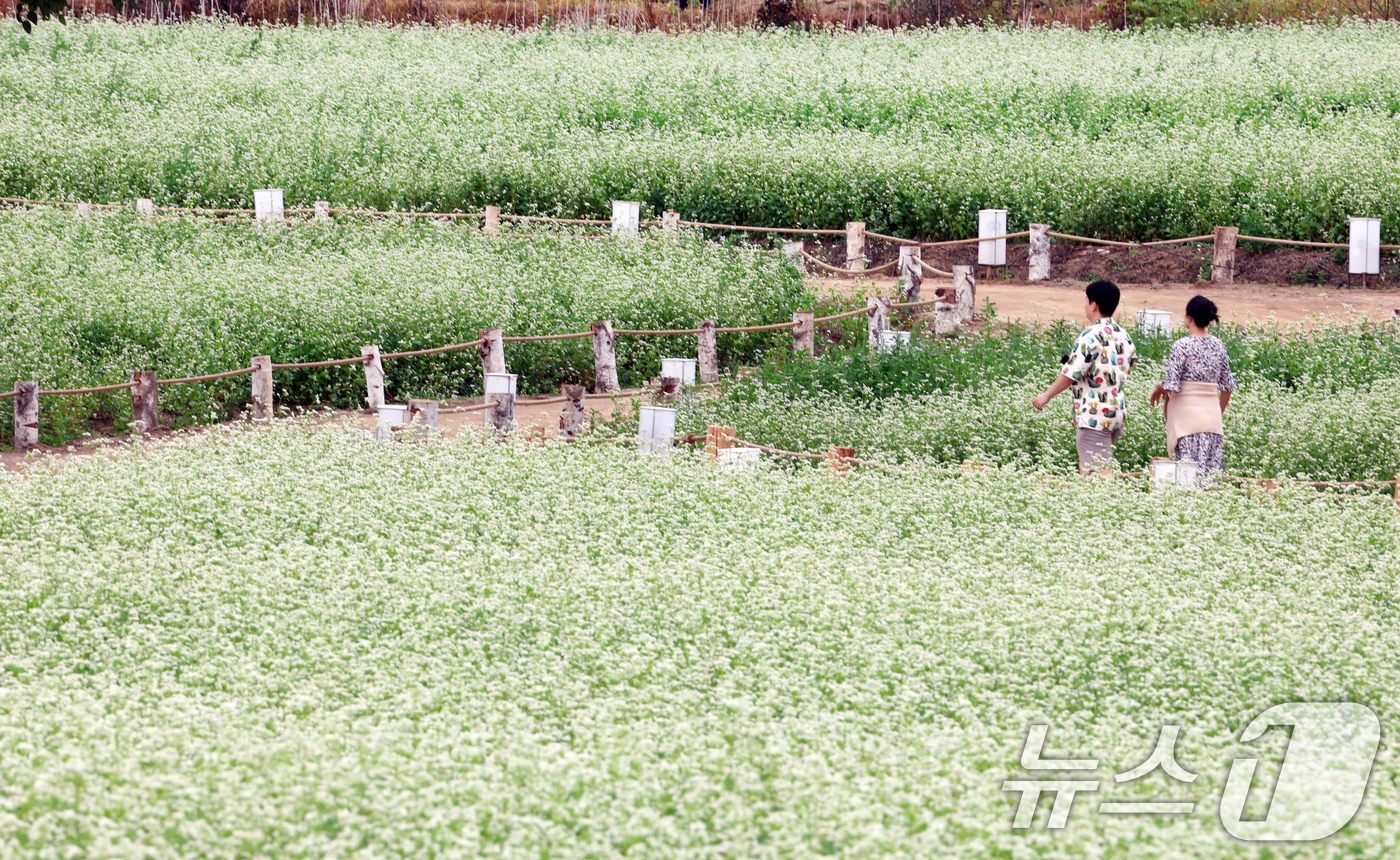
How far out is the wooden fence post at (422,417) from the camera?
37.0 feet

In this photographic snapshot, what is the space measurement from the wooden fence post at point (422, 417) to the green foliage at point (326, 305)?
2.46 metres

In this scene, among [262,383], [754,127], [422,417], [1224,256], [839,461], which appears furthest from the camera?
[754,127]

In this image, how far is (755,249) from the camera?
61.2ft

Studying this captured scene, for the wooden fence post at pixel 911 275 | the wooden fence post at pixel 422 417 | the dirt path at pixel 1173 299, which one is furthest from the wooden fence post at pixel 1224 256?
the wooden fence post at pixel 422 417

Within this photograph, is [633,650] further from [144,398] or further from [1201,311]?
[144,398]

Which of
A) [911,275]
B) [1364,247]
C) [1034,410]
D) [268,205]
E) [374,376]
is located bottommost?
[1034,410]

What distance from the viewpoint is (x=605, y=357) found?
1441cm

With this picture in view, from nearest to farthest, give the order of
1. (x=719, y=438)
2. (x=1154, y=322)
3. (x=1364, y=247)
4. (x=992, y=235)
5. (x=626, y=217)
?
(x=719, y=438) < (x=1154, y=322) < (x=1364, y=247) < (x=992, y=235) < (x=626, y=217)

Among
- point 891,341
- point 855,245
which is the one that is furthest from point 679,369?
point 855,245

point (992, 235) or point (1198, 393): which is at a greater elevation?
point (992, 235)

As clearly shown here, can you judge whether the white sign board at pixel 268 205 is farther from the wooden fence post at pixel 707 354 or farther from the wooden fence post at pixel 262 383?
the wooden fence post at pixel 707 354

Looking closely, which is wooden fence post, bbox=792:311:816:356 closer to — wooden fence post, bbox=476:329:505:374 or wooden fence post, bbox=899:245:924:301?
wooden fence post, bbox=476:329:505:374

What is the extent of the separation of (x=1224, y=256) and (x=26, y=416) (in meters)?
13.4

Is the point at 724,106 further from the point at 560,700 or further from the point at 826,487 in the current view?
the point at 560,700
